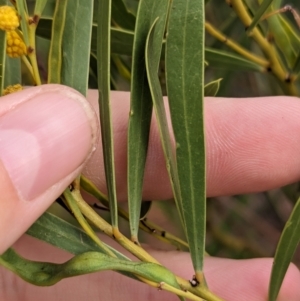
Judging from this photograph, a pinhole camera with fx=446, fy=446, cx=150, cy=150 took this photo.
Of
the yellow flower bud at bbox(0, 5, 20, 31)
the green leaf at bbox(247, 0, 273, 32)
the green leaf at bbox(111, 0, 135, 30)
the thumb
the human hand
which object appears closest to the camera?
the yellow flower bud at bbox(0, 5, 20, 31)

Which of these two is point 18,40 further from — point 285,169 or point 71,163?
point 285,169

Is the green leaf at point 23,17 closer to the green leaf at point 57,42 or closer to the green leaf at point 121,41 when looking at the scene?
the green leaf at point 57,42

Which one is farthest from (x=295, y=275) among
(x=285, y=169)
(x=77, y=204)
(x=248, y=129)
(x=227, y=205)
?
(x=77, y=204)

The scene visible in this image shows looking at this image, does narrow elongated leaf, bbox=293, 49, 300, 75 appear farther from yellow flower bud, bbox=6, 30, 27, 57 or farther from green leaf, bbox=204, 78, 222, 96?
yellow flower bud, bbox=6, 30, 27, 57

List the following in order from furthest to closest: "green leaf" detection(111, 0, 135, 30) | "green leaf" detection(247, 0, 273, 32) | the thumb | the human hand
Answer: the human hand < "green leaf" detection(111, 0, 135, 30) < "green leaf" detection(247, 0, 273, 32) < the thumb

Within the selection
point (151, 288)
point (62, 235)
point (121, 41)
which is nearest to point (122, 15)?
point (121, 41)

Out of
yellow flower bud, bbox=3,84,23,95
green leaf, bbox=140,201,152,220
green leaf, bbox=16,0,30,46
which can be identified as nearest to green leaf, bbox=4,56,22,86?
yellow flower bud, bbox=3,84,23,95
